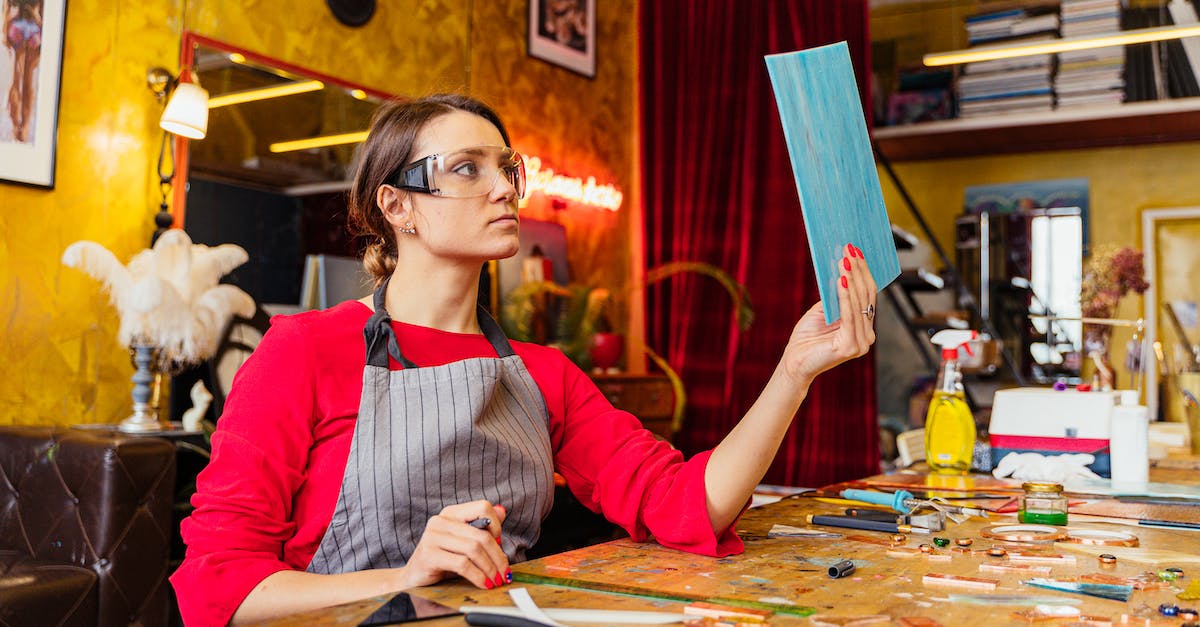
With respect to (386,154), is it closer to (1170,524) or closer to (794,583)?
(794,583)

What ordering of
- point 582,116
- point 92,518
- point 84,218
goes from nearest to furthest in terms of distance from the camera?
1. point 92,518
2. point 84,218
3. point 582,116

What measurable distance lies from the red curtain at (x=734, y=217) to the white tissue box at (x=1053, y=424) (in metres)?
3.08

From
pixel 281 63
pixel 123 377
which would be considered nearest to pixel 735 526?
pixel 123 377

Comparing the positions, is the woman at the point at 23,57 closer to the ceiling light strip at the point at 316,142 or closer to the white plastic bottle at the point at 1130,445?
the ceiling light strip at the point at 316,142

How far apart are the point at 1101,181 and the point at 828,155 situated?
704 centimetres

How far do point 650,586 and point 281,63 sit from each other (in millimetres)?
3385

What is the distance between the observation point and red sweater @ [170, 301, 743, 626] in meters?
1.28

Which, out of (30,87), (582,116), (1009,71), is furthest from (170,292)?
(1009,71)

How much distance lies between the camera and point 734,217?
5738 millimetres

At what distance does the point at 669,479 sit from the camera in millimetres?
1492

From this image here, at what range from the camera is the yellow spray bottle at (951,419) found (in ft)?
7.47

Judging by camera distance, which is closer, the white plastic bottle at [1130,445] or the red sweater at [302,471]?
the red sweater at [302,471]

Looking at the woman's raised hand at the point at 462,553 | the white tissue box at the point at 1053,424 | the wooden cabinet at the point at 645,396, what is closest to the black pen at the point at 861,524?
the woman's raised hand at the point at 462,553

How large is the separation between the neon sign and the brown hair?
3.21 meters
